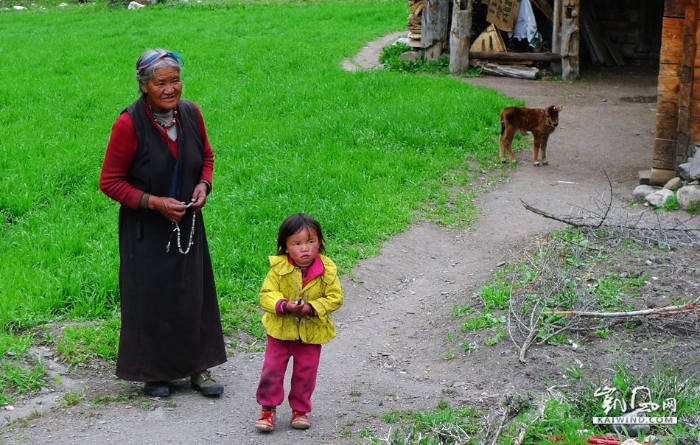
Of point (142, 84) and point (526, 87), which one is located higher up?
point (142, 84)

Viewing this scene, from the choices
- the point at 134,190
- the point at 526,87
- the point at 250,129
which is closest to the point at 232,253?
the point at 134,190

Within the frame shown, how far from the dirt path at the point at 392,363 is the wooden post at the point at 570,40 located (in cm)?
638

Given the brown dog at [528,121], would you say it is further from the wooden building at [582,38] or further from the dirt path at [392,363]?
the wooden building at [582,38]

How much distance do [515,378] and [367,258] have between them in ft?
8.48

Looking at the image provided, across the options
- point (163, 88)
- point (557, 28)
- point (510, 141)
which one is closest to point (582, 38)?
point (557, 28)

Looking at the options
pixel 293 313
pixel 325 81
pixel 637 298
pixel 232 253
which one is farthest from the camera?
pixel 325 81

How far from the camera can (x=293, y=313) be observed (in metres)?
4.64

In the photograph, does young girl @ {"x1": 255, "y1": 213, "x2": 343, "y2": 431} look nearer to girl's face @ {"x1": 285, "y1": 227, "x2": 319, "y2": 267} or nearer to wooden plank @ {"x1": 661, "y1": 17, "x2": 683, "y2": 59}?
girl's face @ {"x1": 285, "y1": 227, "x2": 319, "y2": 267}

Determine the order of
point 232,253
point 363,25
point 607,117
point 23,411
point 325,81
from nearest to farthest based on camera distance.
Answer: point 23,411
point 232,253
point 607,117
point 325,81
point 363,25

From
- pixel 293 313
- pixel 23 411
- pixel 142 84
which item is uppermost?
pixel 142 84

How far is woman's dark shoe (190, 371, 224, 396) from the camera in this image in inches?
205

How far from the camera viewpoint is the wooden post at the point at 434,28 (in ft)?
55.5

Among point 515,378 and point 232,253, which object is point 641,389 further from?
point 232,253

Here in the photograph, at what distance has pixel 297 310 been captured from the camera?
14.9 feet
